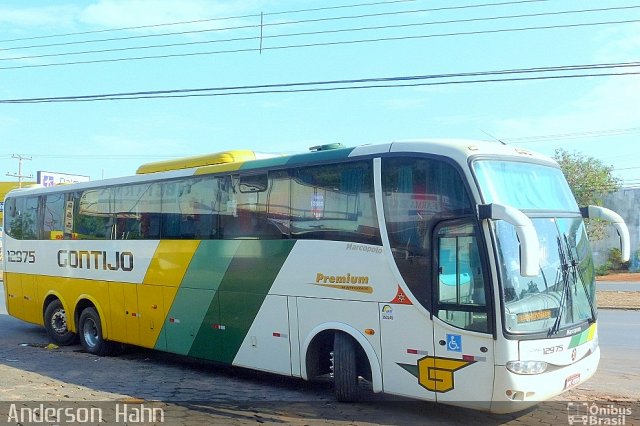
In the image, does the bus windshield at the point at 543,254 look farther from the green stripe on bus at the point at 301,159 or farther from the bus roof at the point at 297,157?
the green stripe on bus at the point at 301,159

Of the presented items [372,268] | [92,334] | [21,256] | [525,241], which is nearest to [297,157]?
[372,268]

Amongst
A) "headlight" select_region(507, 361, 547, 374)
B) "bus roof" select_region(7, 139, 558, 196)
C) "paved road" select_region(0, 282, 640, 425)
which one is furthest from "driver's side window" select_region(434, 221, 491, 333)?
"paved road" select_region(0, 282, 640, 425)

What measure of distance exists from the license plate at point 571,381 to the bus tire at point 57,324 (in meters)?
10.1

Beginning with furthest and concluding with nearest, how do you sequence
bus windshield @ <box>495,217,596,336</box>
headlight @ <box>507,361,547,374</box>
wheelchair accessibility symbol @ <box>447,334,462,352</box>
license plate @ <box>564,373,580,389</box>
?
license plate @ <box>564,373,580,389</box>
wheelchair accessibility symbol @ <box>447,334,462,352</box>
bus windshield @ <box>495,217,596,336</box>
headlight @ <box>507,361,547,374</box>

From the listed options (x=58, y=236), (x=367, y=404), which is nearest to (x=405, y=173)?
(x=367, y=404)

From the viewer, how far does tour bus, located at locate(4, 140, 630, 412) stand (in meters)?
6.91

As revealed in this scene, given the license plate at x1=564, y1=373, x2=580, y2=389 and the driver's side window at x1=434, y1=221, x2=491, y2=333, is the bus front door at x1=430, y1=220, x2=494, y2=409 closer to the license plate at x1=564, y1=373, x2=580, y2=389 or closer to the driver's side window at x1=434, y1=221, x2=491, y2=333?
the driver's side window at x1=434, y1=221, x2=491, y2=333

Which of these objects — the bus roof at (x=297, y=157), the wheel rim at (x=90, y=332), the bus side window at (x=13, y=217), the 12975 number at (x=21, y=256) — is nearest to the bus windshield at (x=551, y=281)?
the bus roof at (x=297, y=157)

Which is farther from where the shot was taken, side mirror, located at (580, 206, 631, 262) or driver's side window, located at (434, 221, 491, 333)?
side mirror, located at (580, 206, 631, 262)

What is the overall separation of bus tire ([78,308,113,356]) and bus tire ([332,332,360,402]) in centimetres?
605

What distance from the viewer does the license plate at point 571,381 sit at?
23.5 ft

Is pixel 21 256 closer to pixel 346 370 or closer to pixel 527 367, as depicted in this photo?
pixel 346 370

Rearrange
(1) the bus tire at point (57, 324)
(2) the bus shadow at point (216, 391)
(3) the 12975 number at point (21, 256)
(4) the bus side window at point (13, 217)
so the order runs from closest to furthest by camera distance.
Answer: (2) the bus shadow at point (216, 391) → (1) the bus tire at point (57, 324) → (3) the 12975 number at point (21, 256) → (4) the bus side window at point (13, 217)

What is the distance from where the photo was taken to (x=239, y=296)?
973 cm
